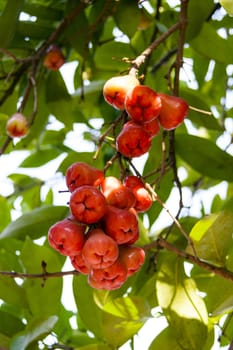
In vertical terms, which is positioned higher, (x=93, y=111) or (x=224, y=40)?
(x=224, y=40)

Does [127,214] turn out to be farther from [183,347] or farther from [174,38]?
[174,38]

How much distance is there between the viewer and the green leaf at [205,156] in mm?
1314

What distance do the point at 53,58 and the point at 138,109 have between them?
655mm

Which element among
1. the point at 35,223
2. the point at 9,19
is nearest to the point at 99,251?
the point at 35,223

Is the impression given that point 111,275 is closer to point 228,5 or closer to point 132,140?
point 132,140

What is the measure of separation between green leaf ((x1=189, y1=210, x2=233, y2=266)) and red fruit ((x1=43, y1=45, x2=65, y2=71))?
2.02 feet

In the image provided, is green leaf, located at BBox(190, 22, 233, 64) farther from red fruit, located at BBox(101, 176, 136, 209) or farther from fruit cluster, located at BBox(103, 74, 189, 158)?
red fruit, located at BBox(101, 176, 136, 209)

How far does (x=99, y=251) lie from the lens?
2.69ft

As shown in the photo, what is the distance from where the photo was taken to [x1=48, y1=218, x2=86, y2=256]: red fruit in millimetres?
857

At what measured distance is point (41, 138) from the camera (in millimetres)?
1848

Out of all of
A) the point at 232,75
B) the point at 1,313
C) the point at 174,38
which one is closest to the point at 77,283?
the point at 1,313

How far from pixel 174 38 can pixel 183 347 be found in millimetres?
848

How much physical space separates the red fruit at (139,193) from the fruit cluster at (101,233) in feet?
0.07

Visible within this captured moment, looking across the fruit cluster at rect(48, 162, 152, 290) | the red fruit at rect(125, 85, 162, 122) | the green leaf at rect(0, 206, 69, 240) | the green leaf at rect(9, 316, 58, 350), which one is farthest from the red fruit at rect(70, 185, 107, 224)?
the green leaf at rect(0, 206, 69, 240)
